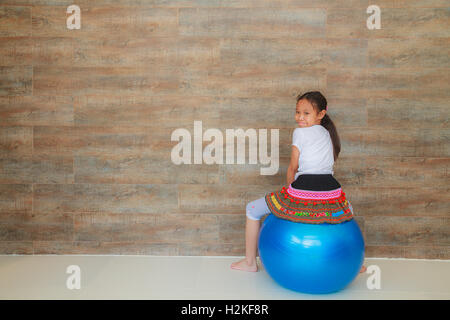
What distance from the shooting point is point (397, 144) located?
2.63m

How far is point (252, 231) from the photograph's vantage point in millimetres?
2381

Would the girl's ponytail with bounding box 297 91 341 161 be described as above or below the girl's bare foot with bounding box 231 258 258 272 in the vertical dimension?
above

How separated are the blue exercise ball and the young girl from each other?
0.06 metres

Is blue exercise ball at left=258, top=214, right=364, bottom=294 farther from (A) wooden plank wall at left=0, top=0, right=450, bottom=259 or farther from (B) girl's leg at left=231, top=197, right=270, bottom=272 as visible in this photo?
(A) wooden plank wall at left=0, top=0, right=450, bottom=259

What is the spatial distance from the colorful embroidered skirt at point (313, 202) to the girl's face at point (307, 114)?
31 centimetres

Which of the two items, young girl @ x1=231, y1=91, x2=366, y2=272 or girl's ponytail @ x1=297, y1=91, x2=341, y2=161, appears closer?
young girl @ x1=231, y1=91, x2=366, y2=272

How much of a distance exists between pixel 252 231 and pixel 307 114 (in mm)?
794

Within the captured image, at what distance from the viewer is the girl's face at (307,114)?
221 cm

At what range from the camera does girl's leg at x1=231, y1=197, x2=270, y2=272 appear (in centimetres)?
232

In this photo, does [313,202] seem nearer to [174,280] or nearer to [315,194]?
[315,194]

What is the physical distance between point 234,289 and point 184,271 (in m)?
0.41

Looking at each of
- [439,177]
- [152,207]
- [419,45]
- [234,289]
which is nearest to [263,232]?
Result: [234,289]

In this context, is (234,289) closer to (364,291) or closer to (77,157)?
(364,291)

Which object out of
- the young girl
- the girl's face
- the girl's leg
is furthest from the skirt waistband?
the girl's face
